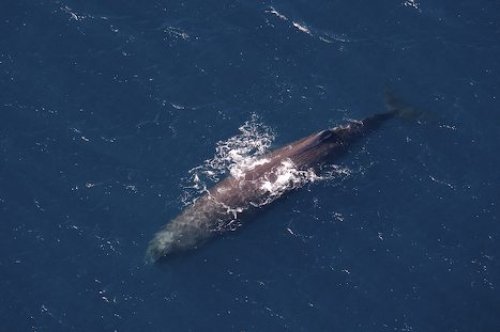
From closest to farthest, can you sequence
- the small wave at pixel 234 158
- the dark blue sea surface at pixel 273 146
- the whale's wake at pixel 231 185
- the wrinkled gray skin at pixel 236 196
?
the dark blue sea surface at pixel 273 146 < the wrinkled gray skin at pixel 236 196 < the whale's wake at pixel 231 185 < the small wave at pixel 234 158

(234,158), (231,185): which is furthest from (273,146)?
(231,185)

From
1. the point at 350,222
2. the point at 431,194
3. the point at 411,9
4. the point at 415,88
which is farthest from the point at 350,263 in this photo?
the point at 411,9

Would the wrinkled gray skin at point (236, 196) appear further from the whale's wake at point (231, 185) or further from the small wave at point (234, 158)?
the small wave at point (234, 158)

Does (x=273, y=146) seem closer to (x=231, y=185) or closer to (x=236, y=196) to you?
Answer: (x=231, y=185)

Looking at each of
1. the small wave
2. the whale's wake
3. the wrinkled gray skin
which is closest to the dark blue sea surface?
the small wave

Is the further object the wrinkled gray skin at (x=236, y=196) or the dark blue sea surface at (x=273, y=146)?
the wrinkled gray skin at (x=236, y=196)

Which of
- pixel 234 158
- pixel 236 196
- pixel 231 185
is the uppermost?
pixel 234 158

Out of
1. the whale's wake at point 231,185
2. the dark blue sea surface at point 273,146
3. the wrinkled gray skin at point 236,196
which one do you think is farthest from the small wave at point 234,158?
the dark blue sea surface at point 273,146
